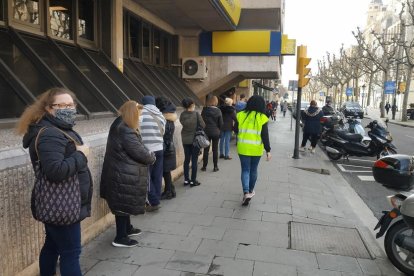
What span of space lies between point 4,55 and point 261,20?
1146 cm

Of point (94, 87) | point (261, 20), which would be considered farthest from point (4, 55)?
point (261, 20)

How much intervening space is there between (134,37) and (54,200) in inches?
371

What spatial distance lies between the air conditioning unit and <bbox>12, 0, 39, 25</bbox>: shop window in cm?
787

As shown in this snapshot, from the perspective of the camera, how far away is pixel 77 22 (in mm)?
7922

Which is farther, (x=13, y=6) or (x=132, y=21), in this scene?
(x=132, y=21)

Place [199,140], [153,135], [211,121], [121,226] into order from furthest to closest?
[211,121], [199,140], [153,135], [121,226]

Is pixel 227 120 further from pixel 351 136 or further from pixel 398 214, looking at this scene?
pixel 398 214

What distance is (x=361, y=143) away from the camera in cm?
1122

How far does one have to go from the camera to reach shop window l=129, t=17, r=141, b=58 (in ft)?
36.5

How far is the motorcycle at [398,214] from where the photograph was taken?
4.02m

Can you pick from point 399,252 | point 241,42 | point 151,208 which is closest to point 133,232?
point 151,208

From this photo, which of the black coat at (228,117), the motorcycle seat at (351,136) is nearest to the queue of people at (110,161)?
the black coat at (228,117)

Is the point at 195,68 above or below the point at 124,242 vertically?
above

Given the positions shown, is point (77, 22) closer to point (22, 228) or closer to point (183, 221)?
point (183, 221)
